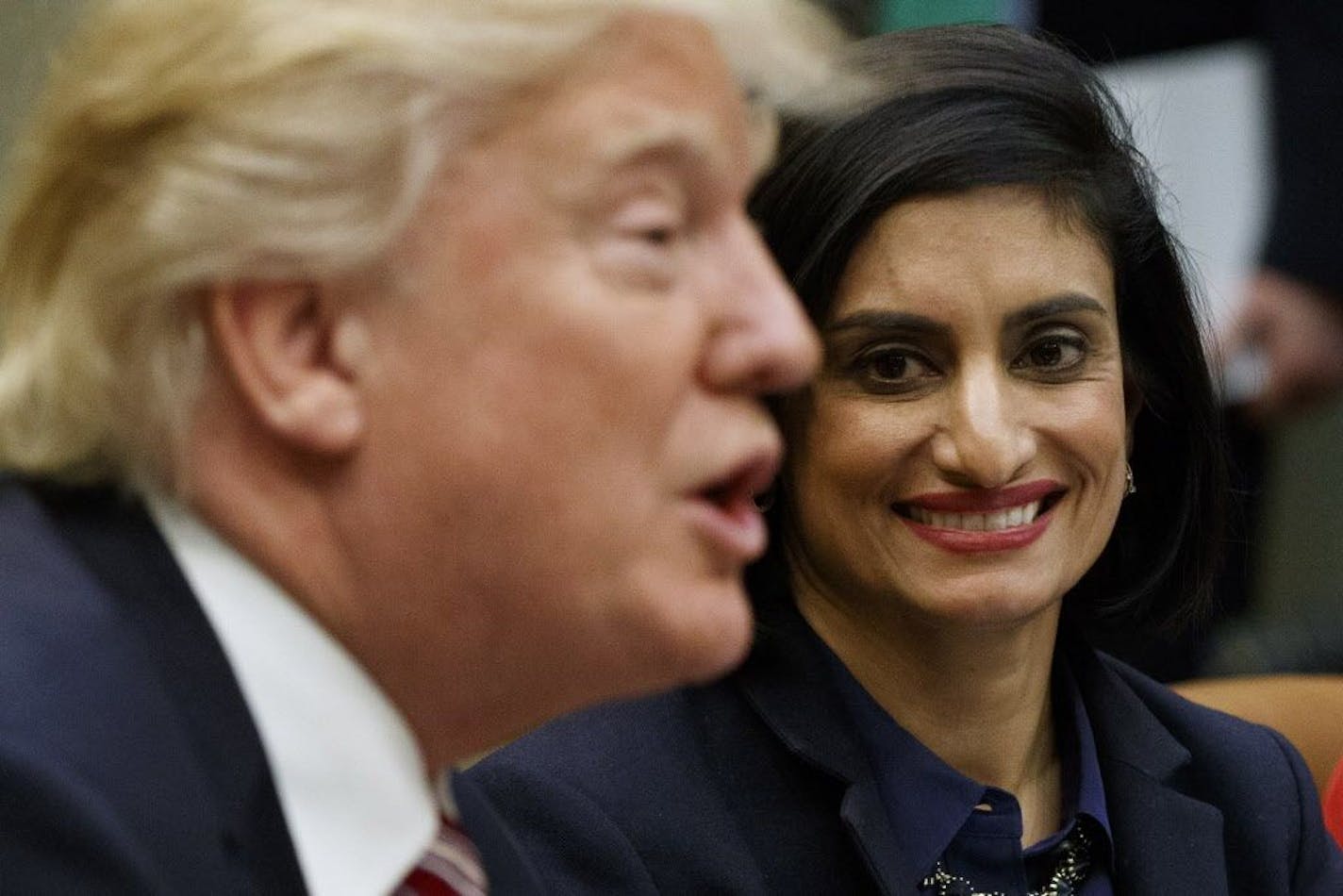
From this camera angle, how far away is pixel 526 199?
1615mm

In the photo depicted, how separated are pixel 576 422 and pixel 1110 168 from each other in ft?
4.13

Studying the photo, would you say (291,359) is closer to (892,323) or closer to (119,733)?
(119,733)

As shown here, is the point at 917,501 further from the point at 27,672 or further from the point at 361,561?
the point at 27,672

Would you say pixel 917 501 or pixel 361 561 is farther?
pixel 917 501

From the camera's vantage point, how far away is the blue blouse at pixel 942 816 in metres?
2.56

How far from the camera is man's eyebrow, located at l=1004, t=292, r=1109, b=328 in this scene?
2498mm

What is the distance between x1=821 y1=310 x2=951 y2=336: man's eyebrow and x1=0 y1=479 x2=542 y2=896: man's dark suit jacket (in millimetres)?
1037

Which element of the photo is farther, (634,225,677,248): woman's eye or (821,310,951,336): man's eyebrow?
(821,310,951,336): man's eyebrow

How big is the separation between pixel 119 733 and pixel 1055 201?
1387mm

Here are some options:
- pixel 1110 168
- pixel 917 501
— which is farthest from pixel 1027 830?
pixel 1110 168

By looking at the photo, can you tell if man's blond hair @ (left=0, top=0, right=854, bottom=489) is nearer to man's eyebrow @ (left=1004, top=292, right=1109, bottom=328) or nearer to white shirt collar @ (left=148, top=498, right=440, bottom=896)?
white shirt collar @ (left=148, top=498, right=440, bottom=896)

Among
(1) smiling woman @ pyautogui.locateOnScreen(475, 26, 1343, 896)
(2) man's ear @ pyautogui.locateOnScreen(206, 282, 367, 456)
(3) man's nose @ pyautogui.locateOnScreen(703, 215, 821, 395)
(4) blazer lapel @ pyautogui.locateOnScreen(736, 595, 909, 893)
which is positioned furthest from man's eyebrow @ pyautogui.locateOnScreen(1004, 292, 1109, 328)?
(2) man's ear @ pyautogui.locateOnScreen(206, 282, 367, 456)

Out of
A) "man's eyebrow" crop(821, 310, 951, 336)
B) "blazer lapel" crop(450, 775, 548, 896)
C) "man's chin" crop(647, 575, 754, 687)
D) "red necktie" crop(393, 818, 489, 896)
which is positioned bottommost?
"blazer lapel" crop(450, 775, 548, 896)

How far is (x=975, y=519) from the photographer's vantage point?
2.52 metres
